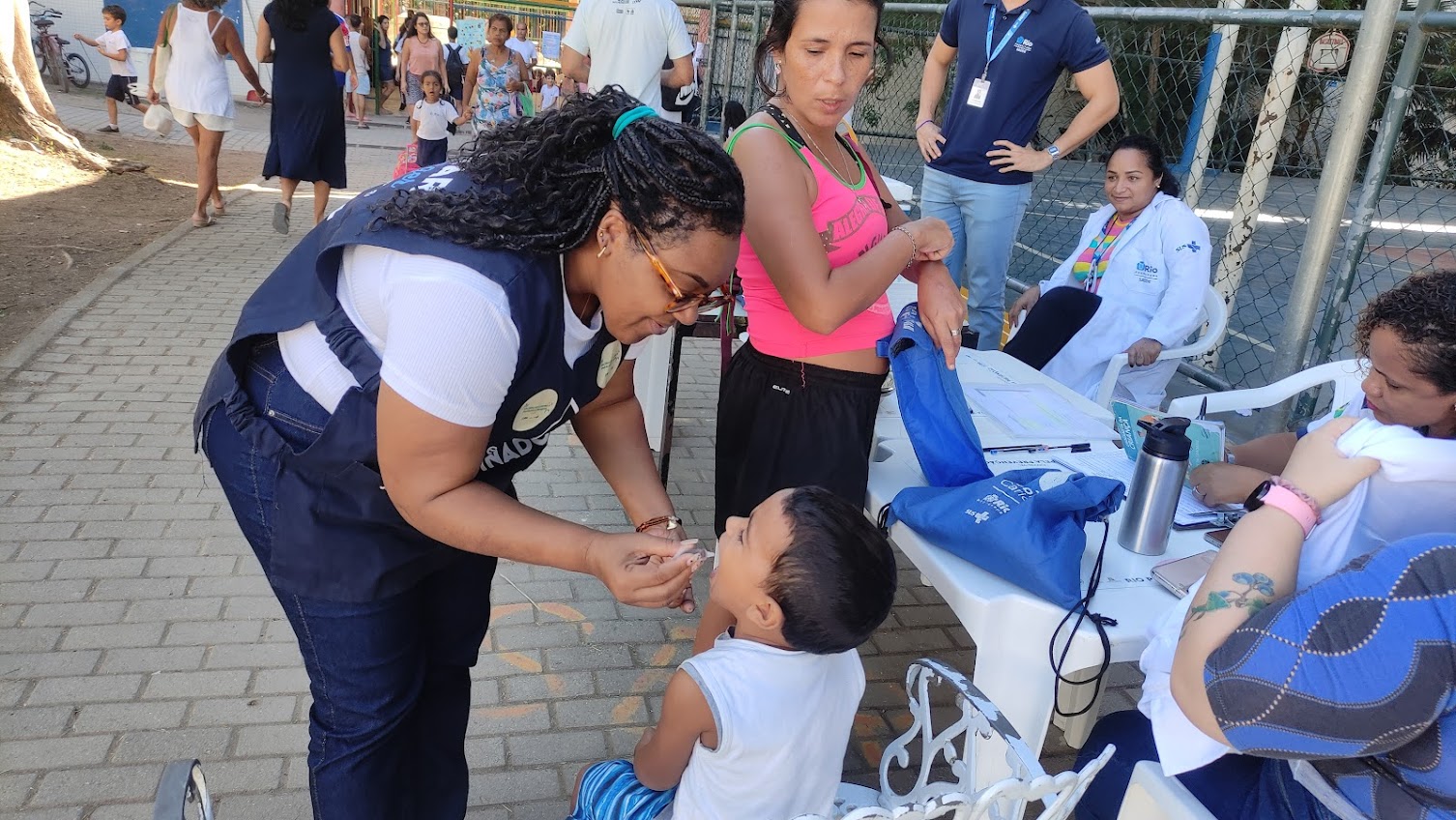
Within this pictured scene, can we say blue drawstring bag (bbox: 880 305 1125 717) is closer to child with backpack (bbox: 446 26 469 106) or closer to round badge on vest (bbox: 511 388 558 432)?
round badge on vest (bbox: 511 388 558 432)

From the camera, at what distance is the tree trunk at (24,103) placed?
8273 millimetres

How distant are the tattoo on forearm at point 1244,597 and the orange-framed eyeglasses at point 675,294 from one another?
2.74 feet

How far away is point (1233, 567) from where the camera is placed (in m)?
1.40

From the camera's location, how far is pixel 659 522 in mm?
1747

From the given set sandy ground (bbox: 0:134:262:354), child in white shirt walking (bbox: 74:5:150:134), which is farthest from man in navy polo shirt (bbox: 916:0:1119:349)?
child in white shirt walking (bbox: 74:5:150:134)

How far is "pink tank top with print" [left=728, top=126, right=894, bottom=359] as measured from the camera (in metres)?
2.12

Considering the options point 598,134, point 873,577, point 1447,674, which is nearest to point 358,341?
point 598,134

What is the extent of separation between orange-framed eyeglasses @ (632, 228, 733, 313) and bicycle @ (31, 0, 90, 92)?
18.7 m

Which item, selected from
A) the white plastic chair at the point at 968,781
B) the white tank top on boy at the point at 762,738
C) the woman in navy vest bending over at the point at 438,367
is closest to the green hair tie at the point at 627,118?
the woman in navy vest bending over at the point at 438,367

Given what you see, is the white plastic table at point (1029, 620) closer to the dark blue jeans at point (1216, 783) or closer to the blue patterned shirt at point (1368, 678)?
the dark blue jeans at point (1216, 783)

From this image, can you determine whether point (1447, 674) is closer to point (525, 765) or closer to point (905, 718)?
point (905, 718)

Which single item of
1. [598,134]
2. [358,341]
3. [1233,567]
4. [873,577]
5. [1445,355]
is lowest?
[873,577]

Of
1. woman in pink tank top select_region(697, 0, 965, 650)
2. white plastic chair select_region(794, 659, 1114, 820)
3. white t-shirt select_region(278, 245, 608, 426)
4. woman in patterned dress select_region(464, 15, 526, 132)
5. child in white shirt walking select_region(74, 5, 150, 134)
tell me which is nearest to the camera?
white plastic chair select_region(794, 659, 1114, 820)

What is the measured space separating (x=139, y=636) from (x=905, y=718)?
222 cm
